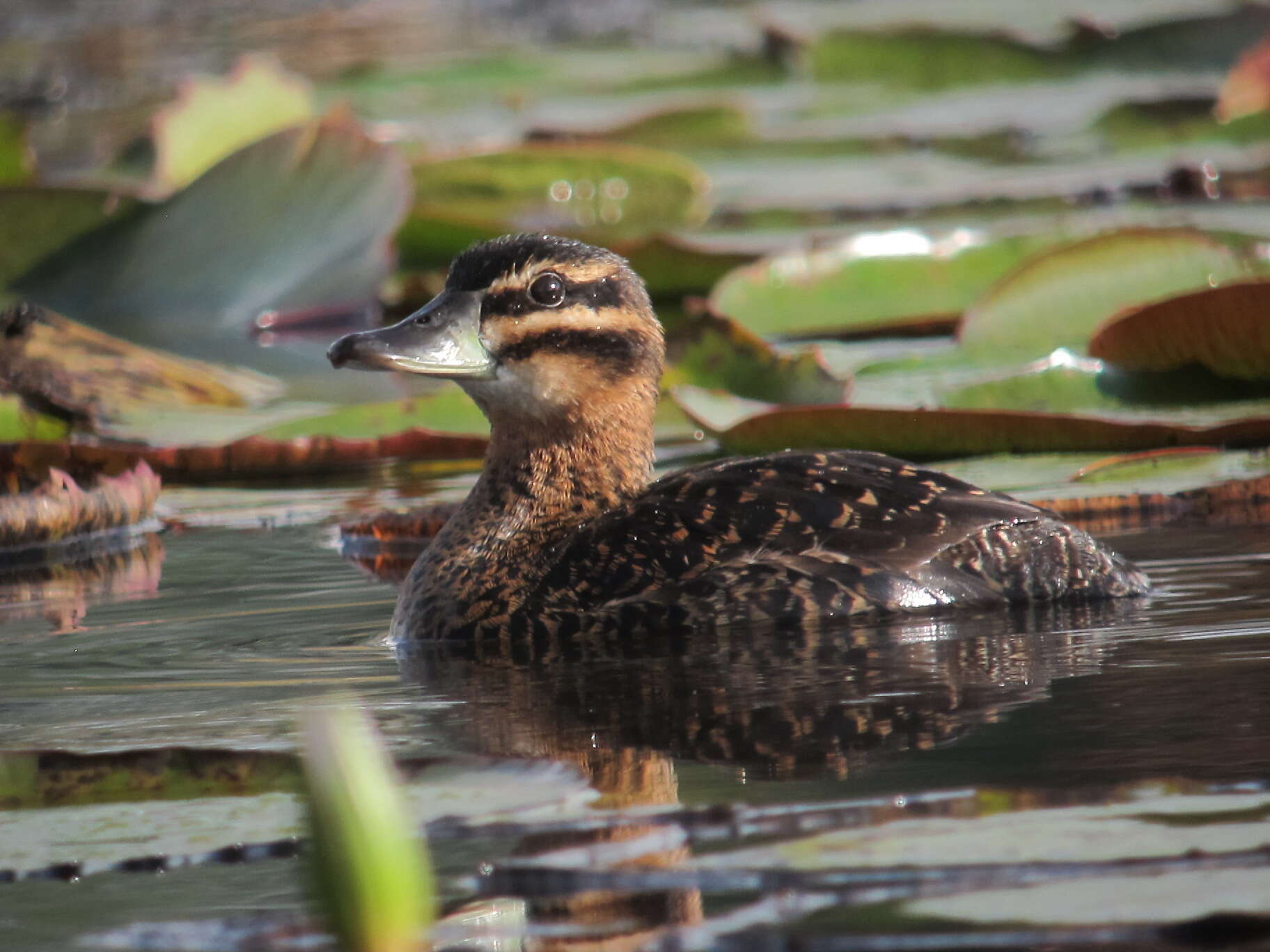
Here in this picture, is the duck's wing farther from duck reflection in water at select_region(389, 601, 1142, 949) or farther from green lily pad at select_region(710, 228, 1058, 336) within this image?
green lily pad at select_region(710, 228, 1058, 336)

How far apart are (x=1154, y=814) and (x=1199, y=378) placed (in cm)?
433

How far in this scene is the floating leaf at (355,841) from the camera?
173 centimetres

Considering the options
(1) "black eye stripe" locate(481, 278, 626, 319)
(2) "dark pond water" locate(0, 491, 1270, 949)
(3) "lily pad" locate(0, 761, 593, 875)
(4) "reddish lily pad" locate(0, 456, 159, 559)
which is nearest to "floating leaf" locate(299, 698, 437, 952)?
(2) "dark pond water" locate(0, 491, 1270, 949)

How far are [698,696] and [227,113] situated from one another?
23.2ft

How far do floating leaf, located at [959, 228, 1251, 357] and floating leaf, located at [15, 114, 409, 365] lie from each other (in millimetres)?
2962

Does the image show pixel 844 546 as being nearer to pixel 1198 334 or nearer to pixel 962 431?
pixel 962 431

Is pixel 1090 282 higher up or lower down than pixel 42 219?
lower down

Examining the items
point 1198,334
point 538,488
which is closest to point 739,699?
point 538,488

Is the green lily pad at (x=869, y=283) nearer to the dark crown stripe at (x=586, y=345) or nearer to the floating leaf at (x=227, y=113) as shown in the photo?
the dark crown stripe at (x=586, y=345)

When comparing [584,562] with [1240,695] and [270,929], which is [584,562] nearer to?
[1240,695]

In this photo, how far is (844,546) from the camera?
204 inches

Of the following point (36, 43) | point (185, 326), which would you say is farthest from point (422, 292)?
point (36, 43)

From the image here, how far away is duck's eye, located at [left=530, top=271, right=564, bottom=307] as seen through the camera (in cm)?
559

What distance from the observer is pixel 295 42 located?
60.2 feet
